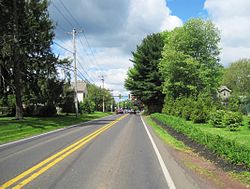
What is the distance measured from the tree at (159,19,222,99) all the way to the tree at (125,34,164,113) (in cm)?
1207

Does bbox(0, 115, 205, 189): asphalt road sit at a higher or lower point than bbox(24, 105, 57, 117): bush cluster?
lower

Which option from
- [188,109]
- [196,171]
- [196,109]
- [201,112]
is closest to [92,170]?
[196,171]

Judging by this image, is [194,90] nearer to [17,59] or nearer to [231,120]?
[17,59]

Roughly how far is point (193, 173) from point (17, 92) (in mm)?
28079

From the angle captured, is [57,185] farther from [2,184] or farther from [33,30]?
[33,30]

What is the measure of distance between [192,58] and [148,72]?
1737 centimetres

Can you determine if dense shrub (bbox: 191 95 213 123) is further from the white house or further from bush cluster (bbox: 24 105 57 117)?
the white house

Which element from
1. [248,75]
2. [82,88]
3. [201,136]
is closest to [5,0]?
[201,136]

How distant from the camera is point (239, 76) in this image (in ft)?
309

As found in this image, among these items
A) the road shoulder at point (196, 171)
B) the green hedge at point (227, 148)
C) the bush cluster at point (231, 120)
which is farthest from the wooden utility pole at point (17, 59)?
the road shoulder at point (196, 171)

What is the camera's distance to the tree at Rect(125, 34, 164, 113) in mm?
61406

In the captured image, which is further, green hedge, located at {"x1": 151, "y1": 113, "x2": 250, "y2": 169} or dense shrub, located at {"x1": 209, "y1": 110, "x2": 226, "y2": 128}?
dense shrub, located at {"x1": 209, "y1": 110, "x2": 226, "y2": 128}

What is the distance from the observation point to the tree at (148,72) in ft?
201

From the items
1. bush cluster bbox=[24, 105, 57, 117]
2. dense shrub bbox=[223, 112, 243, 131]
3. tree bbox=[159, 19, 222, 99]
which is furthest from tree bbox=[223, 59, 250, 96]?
dense shrub bbox=[223, 112, 243, 131]
